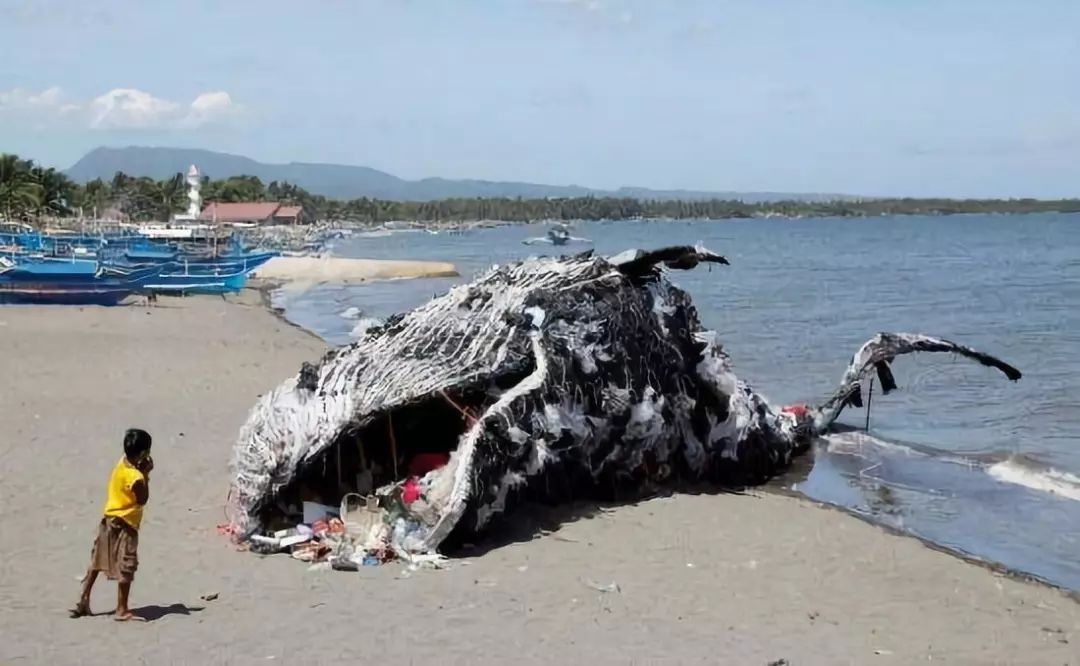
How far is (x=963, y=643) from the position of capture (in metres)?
7.89

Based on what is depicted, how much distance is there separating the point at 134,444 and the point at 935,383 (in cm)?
1712

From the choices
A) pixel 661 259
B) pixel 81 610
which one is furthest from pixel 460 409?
pixel 81 610

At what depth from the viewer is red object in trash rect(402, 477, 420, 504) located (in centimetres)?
966

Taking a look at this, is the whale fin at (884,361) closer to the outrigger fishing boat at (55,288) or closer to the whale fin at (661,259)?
the whale fin at (661,259)

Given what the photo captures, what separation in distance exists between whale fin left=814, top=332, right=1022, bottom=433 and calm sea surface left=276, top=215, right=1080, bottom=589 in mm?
542

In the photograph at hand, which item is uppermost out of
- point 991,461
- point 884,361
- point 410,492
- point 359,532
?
point 884,361

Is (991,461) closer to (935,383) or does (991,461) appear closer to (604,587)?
(935,383)

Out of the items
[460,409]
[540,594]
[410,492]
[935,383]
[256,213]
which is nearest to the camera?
[540,594]

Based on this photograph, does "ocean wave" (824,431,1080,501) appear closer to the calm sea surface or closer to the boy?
the calm sea surface

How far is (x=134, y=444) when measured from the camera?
748 cm

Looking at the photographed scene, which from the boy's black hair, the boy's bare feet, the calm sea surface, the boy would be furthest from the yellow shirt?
the calm sea surface

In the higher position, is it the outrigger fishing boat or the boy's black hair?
the boy's black hair

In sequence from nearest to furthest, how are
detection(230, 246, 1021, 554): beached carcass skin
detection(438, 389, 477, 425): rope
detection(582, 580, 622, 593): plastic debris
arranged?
detection(582, 580, 622, 593): plastic debris < detection(230, 246, 1021, 554): beached carcass skin < detection(438, 389, 477, 425): rope

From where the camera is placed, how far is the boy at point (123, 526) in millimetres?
7465
